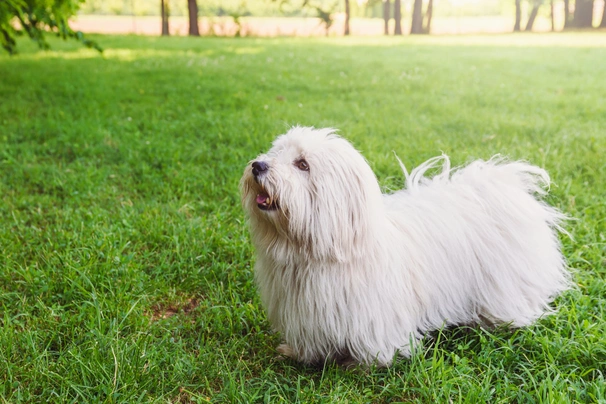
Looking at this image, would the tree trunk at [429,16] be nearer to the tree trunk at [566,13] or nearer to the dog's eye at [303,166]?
the tree trunk at [566,13]

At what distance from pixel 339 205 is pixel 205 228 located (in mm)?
1957

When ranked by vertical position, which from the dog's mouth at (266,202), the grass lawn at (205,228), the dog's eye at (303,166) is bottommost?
the grass lawn at (205,228)

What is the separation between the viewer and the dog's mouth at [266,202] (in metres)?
2.45

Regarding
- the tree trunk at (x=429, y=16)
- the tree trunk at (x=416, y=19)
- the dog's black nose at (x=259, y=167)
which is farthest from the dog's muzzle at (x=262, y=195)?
the tree trunk at (x=429, y=16)

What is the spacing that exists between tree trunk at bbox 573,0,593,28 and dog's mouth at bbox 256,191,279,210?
32797 mm

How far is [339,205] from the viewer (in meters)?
2.47

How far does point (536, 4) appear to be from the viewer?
29859 millimetres

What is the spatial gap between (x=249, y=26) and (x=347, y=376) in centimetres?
2400

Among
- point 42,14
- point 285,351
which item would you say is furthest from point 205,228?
point 42,14

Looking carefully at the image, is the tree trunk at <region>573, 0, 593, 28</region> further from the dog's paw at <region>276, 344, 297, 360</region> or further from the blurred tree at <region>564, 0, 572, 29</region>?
the dog's paw at <region>276, 344, 297, 360</region>

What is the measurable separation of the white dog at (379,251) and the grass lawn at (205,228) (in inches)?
6.7

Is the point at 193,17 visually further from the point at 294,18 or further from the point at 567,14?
the point at 567,14

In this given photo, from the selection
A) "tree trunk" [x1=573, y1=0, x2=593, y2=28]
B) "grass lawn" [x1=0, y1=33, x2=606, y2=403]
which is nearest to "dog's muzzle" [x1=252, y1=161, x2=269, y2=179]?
"grass lawn" [x1=0, y1=33, x2=606, y2=403]

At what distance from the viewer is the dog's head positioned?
242 centimetres
